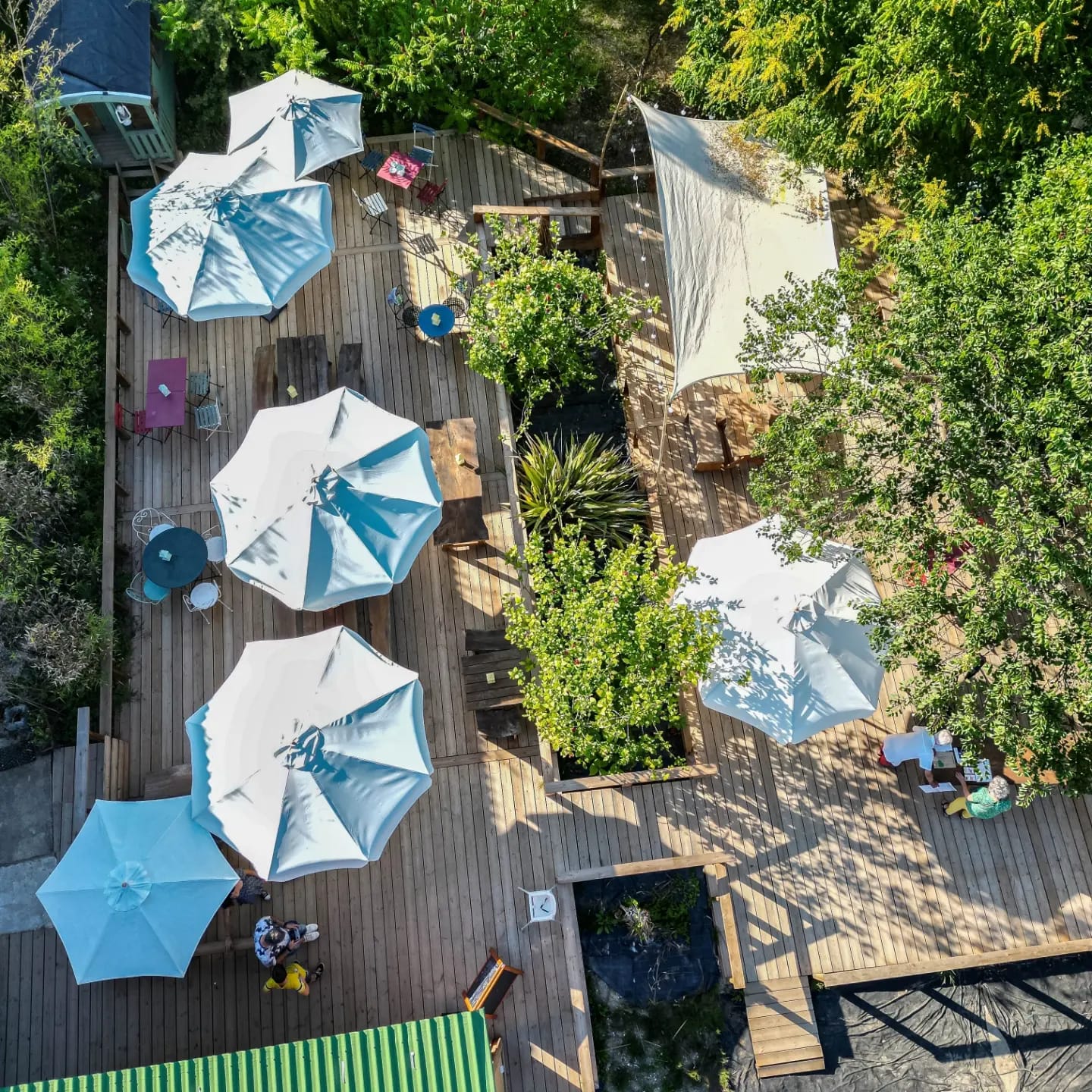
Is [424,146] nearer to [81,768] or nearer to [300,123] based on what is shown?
[300,123]

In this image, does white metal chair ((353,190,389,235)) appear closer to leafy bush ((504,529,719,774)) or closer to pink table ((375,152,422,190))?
pink table ((375,152,422,190))

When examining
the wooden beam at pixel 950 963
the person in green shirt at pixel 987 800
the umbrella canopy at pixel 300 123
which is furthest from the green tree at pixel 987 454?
the umbrella canopy at pixel 300 123

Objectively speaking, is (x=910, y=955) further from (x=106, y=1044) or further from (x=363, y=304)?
(x=363, y=304)

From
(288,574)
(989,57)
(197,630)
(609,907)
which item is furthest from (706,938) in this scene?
(989,57)

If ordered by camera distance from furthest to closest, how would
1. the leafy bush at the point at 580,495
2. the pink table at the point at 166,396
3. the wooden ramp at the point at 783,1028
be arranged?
1. the leafy bush at the point at 580,495
2. the pink table at the point at 166,396
3. the wooden ramp at the point at 783,1028

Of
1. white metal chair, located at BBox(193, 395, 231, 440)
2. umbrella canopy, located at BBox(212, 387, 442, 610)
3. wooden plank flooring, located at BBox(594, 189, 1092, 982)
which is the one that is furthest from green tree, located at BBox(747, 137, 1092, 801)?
white metal chair, located at BBox(193, 395, 231, 440)

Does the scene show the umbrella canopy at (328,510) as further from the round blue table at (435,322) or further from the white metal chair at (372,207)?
the white metal chair at (372,207)

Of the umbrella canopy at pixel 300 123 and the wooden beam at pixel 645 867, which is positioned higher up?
the umbrella canopy at pixel 300 123

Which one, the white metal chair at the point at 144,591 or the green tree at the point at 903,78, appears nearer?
the green tree at the point at 903,78
